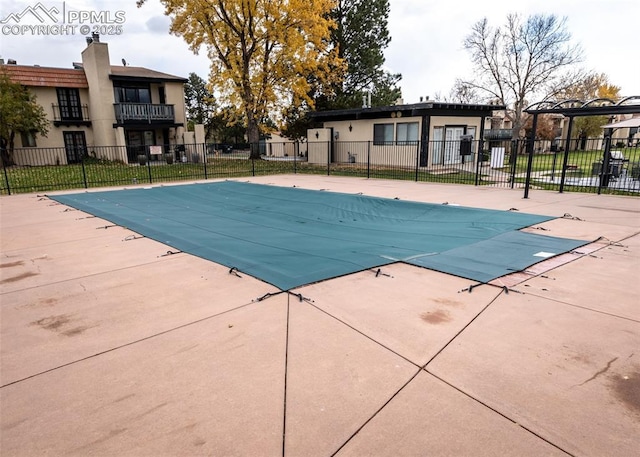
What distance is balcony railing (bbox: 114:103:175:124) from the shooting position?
2220cm

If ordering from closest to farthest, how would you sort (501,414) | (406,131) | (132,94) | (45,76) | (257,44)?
(501,414) < (406,131) < (45,76) < (257,44) < (132,94)

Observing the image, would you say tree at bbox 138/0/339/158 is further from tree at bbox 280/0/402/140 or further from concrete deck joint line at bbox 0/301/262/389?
concrete deck joint line at bbox 0/301/262/389

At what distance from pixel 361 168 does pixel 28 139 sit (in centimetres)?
1896

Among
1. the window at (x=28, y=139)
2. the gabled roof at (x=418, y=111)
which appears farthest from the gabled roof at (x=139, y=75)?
the gabled roof at (x=418, y=111)

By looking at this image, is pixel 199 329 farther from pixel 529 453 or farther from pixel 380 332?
pixel 529 453

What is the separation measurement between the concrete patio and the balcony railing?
20309 mm

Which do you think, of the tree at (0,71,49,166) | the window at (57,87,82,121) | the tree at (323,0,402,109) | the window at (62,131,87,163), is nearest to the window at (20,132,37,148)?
the tree at (0,71,49,166)

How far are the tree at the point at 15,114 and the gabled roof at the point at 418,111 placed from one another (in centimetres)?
1545

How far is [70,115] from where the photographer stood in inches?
908

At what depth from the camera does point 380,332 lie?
3086mm

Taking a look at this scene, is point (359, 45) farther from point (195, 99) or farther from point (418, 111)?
point (195, 99)

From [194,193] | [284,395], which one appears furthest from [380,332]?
[194,193]

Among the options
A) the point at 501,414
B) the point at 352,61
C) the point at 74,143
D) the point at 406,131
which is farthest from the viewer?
the point at 352,61

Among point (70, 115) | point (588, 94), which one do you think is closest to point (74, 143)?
point (70, 115)
